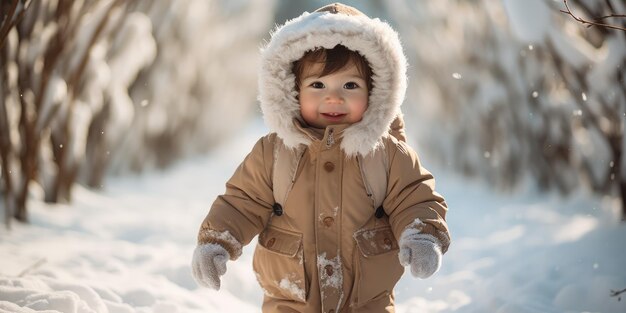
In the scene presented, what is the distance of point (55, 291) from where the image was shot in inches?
88.0

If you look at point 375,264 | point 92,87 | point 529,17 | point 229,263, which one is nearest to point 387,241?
point 375,264

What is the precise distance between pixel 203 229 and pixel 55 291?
826 millimetres

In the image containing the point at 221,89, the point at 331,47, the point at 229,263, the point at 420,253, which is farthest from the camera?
the point at 221,89

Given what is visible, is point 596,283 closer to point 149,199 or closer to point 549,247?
point 549,247

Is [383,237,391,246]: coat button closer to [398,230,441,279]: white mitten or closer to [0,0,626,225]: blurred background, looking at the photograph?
[398,230,441,279]: white mitten

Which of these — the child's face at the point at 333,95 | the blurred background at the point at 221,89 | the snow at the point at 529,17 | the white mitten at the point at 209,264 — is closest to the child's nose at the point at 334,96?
the child's face at the point at 333,95

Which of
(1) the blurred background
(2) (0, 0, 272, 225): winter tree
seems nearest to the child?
(1) the blurred background

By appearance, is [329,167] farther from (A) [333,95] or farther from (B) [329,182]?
(A) [333,95]

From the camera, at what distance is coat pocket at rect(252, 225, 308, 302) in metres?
1.74

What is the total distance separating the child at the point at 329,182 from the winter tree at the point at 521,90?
1750mm

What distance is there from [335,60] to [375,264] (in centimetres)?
58

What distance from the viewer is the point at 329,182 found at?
69.7 inches

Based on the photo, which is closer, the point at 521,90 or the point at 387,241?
the point at 387,241

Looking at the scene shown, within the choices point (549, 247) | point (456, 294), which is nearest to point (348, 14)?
point (456, 294)
